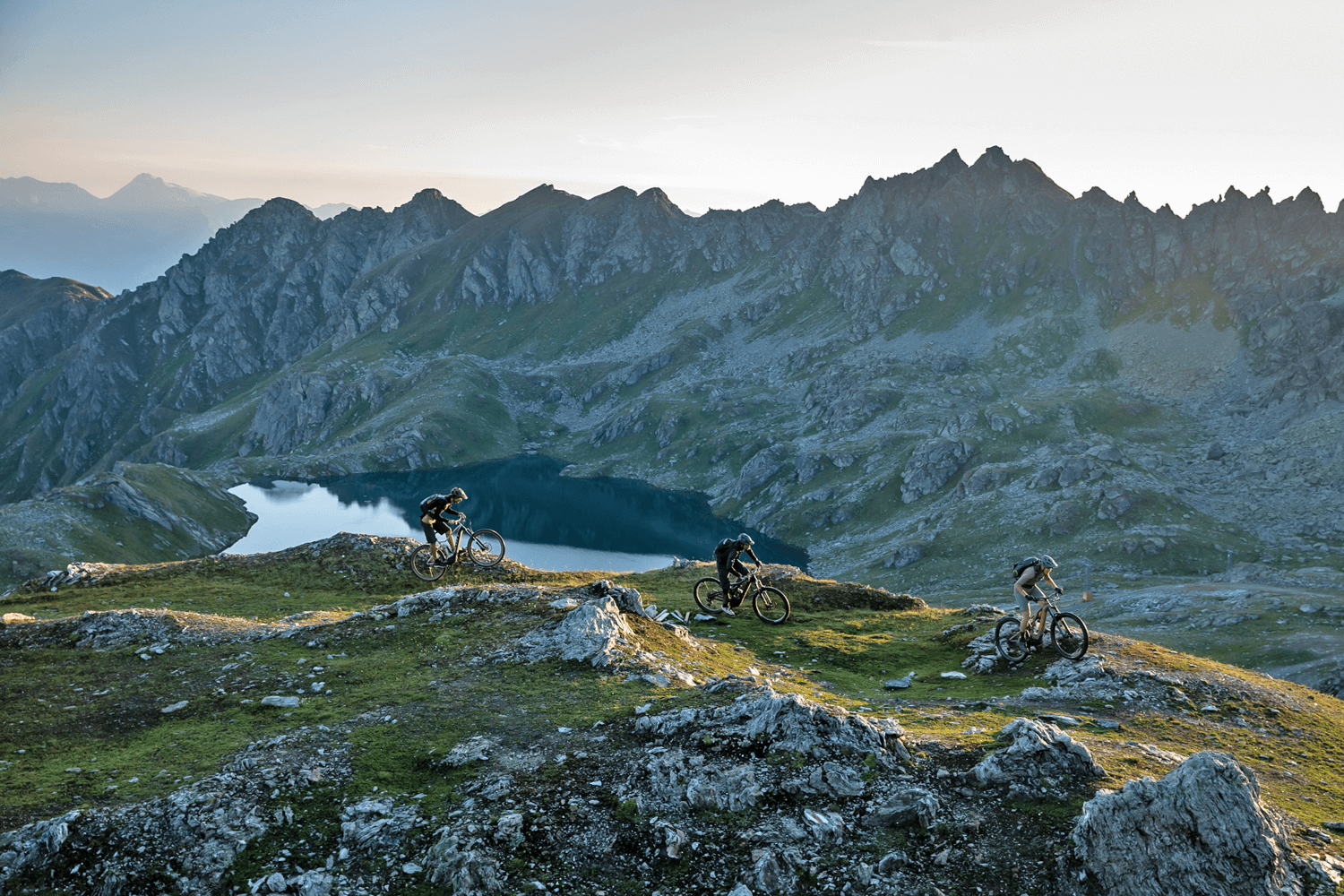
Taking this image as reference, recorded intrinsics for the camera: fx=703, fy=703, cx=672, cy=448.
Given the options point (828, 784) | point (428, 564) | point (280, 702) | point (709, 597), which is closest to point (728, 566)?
point (709, 597)

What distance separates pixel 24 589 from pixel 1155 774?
152ft

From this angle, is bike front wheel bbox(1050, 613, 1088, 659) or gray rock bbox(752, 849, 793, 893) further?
bike front wheel bbox(1050, 613, 1088, 659)

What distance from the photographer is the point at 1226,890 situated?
1050 cm

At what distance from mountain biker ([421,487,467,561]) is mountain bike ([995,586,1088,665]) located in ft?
68.6

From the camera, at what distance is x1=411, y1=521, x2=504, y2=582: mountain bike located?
32.1 metres

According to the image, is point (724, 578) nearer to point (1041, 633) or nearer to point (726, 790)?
point (1041, 633)

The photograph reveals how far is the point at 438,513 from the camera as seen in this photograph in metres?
30.4

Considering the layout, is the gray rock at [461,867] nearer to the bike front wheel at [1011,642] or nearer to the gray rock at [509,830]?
the gray rock at [509,830]

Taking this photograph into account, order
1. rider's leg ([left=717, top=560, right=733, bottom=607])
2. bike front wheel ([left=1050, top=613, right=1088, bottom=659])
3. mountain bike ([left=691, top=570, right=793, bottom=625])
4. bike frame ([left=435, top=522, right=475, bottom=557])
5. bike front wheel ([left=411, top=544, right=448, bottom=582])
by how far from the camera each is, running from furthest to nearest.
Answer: bike front wheel ([left=411, top=544, right=448, bottom=582])
bike frame ([left=435, top=522, right=475, bottom=557])
mountain bike ([left=691, top=570, right=793, bottom=625])
rider's leg ([left=717, top=560, right=733, bottom=607])
bike front wheel ([left=1050, top=613, right=1088, bottom=659])

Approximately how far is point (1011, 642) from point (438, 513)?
899 inches

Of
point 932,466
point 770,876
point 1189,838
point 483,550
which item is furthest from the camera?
point 932,466

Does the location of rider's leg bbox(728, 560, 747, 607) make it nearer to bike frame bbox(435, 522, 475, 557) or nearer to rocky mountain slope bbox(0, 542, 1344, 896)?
rocky mountain slope bbox(0, 542, 1344, 896)

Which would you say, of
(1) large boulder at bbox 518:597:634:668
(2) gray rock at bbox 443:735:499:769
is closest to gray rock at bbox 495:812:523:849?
(2) gray rock at bbox 443:735:499:769

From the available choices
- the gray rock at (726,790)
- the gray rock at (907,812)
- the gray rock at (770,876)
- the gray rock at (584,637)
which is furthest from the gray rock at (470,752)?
the gray rock at (907,812)
